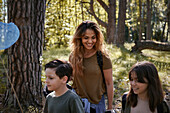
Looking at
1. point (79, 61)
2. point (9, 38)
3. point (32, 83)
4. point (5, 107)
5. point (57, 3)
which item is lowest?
point (5, 107)

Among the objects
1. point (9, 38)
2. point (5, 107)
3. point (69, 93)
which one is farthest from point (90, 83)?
point (5, 107)

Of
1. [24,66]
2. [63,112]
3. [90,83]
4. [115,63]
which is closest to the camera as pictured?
[63,112]

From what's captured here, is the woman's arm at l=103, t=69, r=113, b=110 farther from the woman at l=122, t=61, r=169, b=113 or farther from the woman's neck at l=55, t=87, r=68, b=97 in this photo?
the woman's neck at l=55, t=87, r=68, b=97

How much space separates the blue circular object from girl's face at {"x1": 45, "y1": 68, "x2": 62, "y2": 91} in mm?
883

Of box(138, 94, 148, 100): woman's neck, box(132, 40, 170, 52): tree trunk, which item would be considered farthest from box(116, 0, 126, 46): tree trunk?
box(138, 94, 148, 100): woman's neck

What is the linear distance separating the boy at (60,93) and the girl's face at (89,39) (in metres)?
0.46

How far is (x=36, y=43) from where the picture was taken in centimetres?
422

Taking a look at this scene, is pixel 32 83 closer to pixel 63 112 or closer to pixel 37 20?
pixel 37 20

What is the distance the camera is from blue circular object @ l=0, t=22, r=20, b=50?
2.76 meters

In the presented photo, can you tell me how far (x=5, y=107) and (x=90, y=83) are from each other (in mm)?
2371

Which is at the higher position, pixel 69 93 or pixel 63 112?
pixel 69 93

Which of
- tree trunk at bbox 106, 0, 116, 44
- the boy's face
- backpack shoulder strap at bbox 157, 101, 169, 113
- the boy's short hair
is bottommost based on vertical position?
backpack shoulder strap at bbox 157, 101, 169, 113

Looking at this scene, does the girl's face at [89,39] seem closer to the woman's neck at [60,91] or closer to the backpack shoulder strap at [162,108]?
the woman's neck at [60,91]

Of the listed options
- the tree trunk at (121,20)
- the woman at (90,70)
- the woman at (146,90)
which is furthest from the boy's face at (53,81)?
the tree trunk at (121,20)
